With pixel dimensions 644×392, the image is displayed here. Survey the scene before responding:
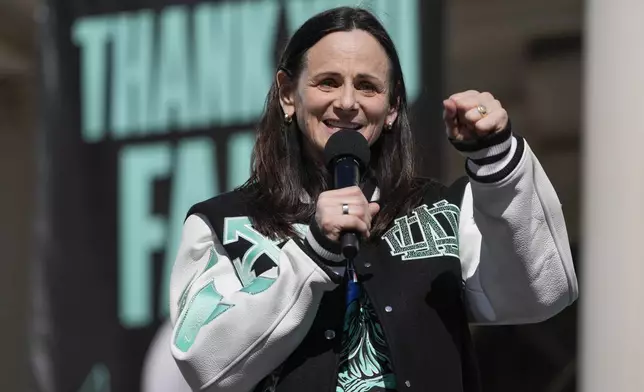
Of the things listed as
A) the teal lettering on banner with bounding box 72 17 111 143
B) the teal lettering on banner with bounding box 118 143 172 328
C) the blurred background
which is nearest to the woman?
the blurred background

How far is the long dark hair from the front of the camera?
2.62 metres

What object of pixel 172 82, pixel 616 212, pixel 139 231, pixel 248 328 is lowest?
pixel 139 231

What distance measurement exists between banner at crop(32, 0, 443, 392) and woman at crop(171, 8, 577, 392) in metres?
3.17

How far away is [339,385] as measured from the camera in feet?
8.08

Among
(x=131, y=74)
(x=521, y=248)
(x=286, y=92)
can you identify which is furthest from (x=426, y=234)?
(x=131, y=74)

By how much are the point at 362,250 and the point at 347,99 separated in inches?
11.7

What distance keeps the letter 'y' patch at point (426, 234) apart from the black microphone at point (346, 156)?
0.15m

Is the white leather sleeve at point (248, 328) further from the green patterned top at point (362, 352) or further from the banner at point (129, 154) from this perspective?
the banner at point (129, 154)

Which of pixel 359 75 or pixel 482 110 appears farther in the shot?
pixel 359 75

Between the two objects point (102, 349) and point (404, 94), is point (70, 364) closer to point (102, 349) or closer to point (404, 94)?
point (102, 349)

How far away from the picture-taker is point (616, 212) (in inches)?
205

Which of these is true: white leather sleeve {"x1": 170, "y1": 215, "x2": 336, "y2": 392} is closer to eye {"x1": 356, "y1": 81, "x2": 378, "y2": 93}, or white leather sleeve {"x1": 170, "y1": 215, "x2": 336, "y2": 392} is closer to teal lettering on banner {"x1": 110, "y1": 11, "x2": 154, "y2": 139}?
eye {"x1": 356, "y1": 81, "x2": 378, "y2": 93}

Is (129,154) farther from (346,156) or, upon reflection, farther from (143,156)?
(346,156)

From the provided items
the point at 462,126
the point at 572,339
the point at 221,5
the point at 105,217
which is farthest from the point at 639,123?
the point at 462,126
